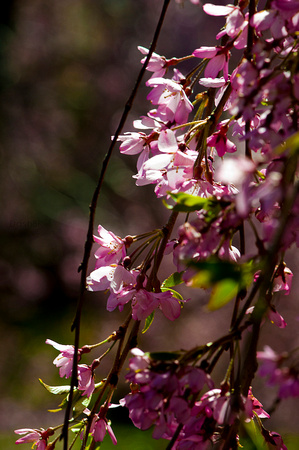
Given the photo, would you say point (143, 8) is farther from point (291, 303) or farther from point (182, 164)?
point (182, 164)

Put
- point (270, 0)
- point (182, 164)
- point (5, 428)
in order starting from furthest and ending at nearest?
point (5, 428) → point (182, 164) → point (270, 0)

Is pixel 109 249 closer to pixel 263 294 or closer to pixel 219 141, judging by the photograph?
pixel 219 141

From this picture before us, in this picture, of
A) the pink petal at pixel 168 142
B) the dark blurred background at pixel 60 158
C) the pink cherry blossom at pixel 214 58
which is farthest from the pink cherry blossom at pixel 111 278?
the dark blurred background at pixel 60 158

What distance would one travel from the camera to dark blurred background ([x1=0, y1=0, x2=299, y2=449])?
Result: 479 cm

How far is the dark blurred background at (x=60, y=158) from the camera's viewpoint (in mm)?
4789

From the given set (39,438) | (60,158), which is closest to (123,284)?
(39,438)

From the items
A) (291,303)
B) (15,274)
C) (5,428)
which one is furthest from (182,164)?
(15,274)

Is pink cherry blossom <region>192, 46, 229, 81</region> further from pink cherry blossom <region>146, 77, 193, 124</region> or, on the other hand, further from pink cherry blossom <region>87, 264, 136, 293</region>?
pink cherry blossom <region>87, 264, 136, 293</region>

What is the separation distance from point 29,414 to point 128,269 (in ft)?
11.9

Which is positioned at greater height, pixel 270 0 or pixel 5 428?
pixel 270 0

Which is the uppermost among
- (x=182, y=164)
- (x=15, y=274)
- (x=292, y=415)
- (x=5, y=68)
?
(x=182, y=164)

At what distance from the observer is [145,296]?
0.64m

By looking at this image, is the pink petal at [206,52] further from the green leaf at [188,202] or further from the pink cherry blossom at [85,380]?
the pink cherry blossom at [85,380]

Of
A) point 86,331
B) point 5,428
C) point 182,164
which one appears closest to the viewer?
point 182,164
